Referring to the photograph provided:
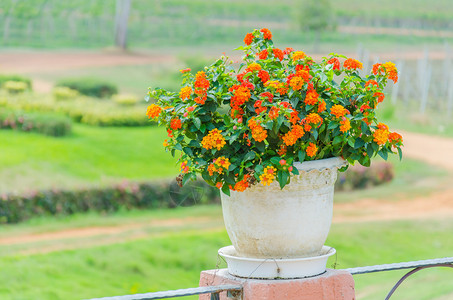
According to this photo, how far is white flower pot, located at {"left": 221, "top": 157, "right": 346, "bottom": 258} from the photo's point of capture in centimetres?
207

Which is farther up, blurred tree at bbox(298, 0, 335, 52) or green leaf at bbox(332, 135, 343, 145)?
blurred tree at bbox(298, 0, 335, 52)

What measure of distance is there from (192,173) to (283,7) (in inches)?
1494

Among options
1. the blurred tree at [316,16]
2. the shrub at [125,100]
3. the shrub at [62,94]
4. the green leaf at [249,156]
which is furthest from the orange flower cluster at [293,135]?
the blurred tree at [316,16]

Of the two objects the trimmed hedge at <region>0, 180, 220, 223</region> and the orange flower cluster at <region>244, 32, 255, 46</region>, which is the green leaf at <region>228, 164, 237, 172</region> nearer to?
the orange flower cluster at <region>244, 32, 255, 46</region>

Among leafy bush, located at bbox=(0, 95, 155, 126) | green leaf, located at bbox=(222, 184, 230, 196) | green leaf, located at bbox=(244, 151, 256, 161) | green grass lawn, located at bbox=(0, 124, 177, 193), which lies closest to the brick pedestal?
green leaf, located at bbox=(222, 184, 230, 196)

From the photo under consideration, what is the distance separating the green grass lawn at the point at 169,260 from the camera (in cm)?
620

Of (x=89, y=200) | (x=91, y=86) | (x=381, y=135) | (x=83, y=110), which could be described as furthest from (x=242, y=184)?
(x=91, y=86)

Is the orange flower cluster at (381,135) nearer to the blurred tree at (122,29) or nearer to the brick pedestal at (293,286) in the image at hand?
the brick pedestal at (293,286)

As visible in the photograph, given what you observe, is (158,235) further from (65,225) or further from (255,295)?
(255,295)

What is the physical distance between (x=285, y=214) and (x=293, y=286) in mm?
224

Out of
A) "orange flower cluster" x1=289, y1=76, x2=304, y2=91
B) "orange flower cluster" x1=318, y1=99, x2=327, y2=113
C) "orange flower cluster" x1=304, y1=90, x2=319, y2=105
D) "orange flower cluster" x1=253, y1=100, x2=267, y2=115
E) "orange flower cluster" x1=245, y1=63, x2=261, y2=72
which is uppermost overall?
"orange flower cluster" x1=245, y1=63, x2=261, y2=72

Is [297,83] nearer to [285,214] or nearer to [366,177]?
[285,214]

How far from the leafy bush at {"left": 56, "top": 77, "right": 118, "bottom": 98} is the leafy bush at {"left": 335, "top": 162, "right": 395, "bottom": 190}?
7.88 metres

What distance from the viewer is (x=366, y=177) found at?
1157 cm
